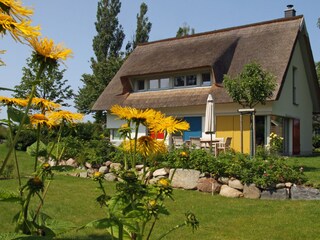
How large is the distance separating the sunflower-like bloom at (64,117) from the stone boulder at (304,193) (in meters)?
6.14

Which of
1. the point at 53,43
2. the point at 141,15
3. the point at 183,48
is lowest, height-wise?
the point at 53,43

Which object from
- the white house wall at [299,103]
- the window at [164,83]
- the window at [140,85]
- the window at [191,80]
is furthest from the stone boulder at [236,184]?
Result: the window at [140,85]

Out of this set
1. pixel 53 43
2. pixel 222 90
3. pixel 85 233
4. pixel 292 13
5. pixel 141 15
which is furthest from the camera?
pixel 141 15

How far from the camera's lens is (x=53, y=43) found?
4.83 feet

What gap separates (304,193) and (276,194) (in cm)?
49

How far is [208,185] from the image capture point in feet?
26.9

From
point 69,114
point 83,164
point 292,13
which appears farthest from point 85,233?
point 292,13

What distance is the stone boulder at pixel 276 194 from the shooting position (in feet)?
24.4

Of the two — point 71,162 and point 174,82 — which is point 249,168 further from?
point 174,82

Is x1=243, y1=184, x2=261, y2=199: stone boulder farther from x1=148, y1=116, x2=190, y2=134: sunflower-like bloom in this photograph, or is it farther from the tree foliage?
x1=148, y1=116, x2=190, y2=134: sunflower-like bloom

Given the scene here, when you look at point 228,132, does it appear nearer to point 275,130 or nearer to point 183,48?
point 275,130

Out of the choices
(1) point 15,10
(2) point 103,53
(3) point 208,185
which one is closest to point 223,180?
(3) point 208,185

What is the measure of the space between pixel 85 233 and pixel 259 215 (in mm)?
2625

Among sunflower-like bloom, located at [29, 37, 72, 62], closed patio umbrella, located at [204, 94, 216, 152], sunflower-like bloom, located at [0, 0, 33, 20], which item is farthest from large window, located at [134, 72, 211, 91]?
sunflower-like bloom, located at [0, 0, 33, 20]
